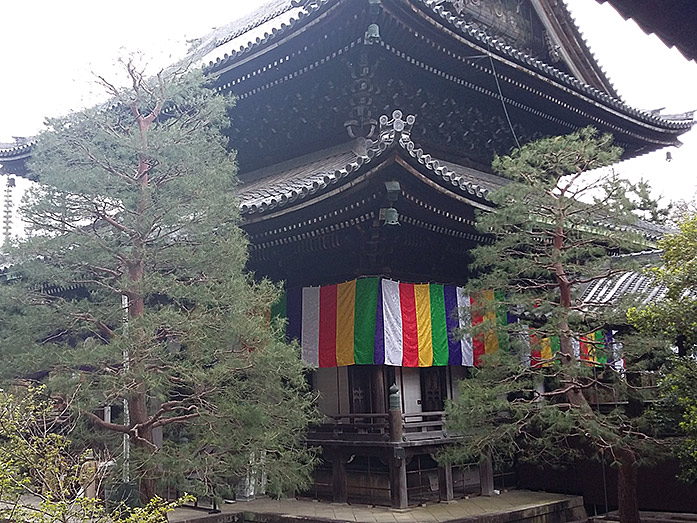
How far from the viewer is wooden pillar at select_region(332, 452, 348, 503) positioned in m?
10.3

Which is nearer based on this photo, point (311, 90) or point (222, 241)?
point (222, 241)

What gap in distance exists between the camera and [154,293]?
306 inches

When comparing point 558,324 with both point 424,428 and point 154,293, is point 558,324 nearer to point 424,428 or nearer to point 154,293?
point 424,428

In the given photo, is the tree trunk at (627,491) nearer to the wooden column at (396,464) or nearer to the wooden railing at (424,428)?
the wooden railing at (424,428)

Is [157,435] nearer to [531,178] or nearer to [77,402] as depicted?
[77,402]

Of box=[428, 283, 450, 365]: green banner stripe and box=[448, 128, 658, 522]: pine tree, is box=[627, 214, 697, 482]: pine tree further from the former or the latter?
box=[428, 283, 450, 365]: green banner stripe

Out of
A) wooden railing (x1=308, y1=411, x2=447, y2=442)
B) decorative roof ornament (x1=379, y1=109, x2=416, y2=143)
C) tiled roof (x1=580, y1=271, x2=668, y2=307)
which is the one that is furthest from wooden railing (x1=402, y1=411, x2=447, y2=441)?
decorative roof ornament (x1=379, y1=109, x2=416, y2=143)

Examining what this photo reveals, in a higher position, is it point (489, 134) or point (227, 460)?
point (489, 134)

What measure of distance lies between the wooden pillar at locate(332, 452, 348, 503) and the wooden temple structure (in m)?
0.03

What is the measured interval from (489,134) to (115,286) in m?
8.82

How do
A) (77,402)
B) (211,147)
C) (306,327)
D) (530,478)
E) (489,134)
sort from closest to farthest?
(77,402) < (211,147) < (306,327) < (530,478) < (489,134)

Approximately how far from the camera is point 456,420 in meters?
8.65

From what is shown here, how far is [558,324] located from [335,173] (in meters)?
3.55

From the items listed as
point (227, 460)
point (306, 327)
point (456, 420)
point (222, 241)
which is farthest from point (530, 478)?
point (222, 241)
